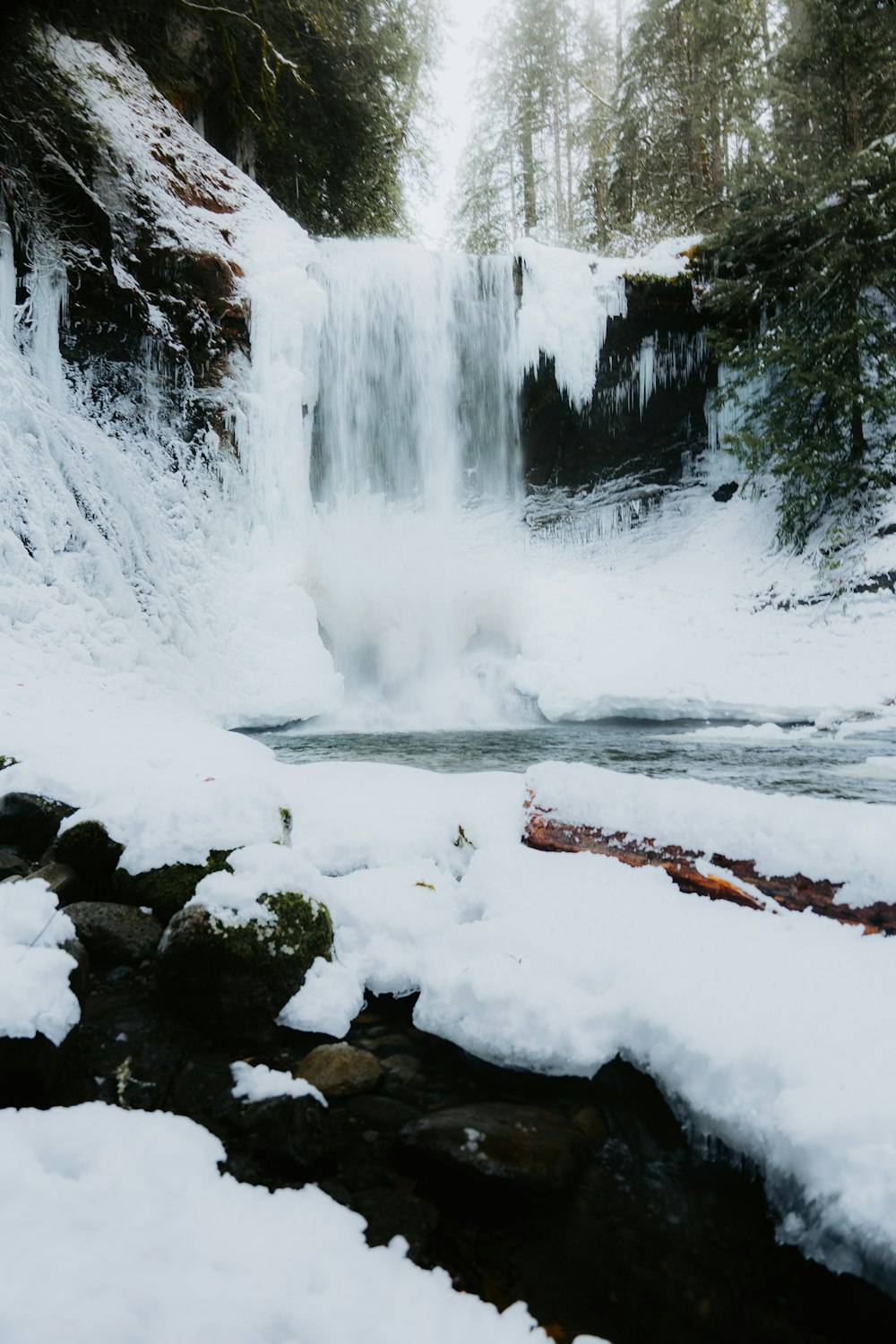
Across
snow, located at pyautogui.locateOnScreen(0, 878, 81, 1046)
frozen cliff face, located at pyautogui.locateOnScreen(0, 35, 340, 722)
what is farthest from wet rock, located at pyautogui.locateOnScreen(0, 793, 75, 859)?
frozen cliff face, located at pyautogui.locateOnScreen(0, 35, 340, 722)

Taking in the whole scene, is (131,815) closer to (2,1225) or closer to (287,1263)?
(2,1225)

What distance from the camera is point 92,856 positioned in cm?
297

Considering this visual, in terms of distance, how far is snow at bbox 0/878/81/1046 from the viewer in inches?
72.8

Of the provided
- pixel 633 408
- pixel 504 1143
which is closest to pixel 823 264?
pixel 633 408

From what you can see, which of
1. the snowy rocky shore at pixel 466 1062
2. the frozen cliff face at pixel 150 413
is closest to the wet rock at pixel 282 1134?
the snowy rocky shore at pixel 466 1062

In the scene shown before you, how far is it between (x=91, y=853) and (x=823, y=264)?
13414 millimetres

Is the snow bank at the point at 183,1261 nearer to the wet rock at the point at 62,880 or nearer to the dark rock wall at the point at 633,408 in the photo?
the wet rock at the point at 62,880

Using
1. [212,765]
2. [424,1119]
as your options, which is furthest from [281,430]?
[424,1119]

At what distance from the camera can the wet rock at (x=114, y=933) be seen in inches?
101

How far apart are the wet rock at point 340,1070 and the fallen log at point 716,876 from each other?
1.46 m

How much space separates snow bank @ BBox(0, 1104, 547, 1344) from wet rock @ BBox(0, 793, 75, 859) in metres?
1.99

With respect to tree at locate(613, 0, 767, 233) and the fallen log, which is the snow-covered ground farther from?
tree at locate(613, 0, 767, 233)

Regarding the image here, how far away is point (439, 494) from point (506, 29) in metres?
17.9

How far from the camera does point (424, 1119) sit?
1.84m
